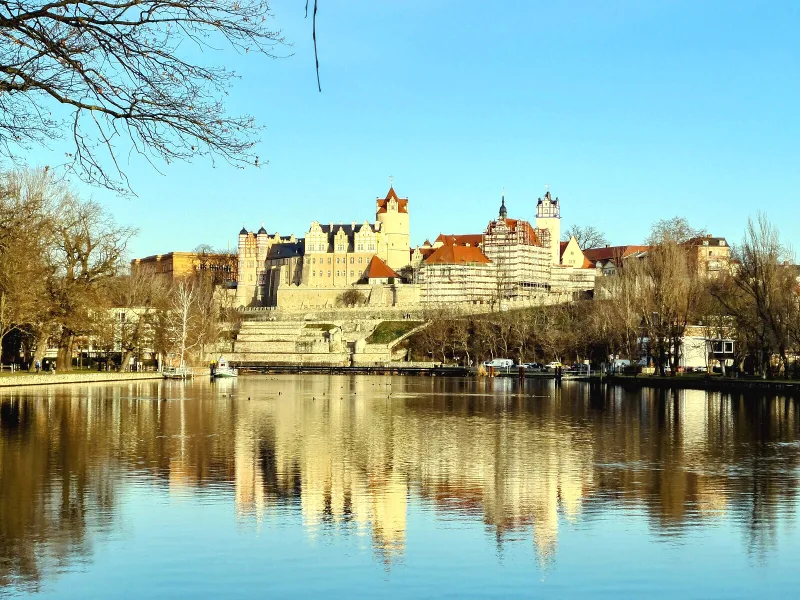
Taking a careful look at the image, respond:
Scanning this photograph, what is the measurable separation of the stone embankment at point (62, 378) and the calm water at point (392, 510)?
23181mm

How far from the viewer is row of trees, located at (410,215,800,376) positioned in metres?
57.8

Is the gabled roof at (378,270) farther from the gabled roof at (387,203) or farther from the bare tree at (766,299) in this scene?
the bare tree at (766,299)

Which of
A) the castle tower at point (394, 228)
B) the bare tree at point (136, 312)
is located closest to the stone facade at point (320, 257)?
the castle tower at point (394, 228)

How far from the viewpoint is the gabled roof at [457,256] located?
136000 millimetres

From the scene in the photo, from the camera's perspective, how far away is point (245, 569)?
12.1 m

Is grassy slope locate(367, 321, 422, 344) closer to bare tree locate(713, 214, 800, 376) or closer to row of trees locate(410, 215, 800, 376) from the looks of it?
row of trees locate(410, 215, 800, 376)

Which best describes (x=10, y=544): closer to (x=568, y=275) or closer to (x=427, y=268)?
(x=427, y=268)

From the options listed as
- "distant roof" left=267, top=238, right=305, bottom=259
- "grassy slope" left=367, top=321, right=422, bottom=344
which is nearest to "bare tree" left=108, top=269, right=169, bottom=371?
"grassy slope" left=367, top=321, right=422, bottom=344

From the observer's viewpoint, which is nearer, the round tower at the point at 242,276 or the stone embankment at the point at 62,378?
the stone embankment at the point at 62,378

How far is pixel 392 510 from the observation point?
1595cm

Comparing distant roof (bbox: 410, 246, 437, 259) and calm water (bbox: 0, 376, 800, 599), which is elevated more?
distant roof (bbox: 410, 246, 437, 259)

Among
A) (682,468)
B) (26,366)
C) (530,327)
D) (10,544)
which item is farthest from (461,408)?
(530,327)

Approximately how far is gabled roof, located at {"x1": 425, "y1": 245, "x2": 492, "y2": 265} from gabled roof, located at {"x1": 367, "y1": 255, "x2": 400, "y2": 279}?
5102mm

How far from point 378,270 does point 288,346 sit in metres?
22.9
